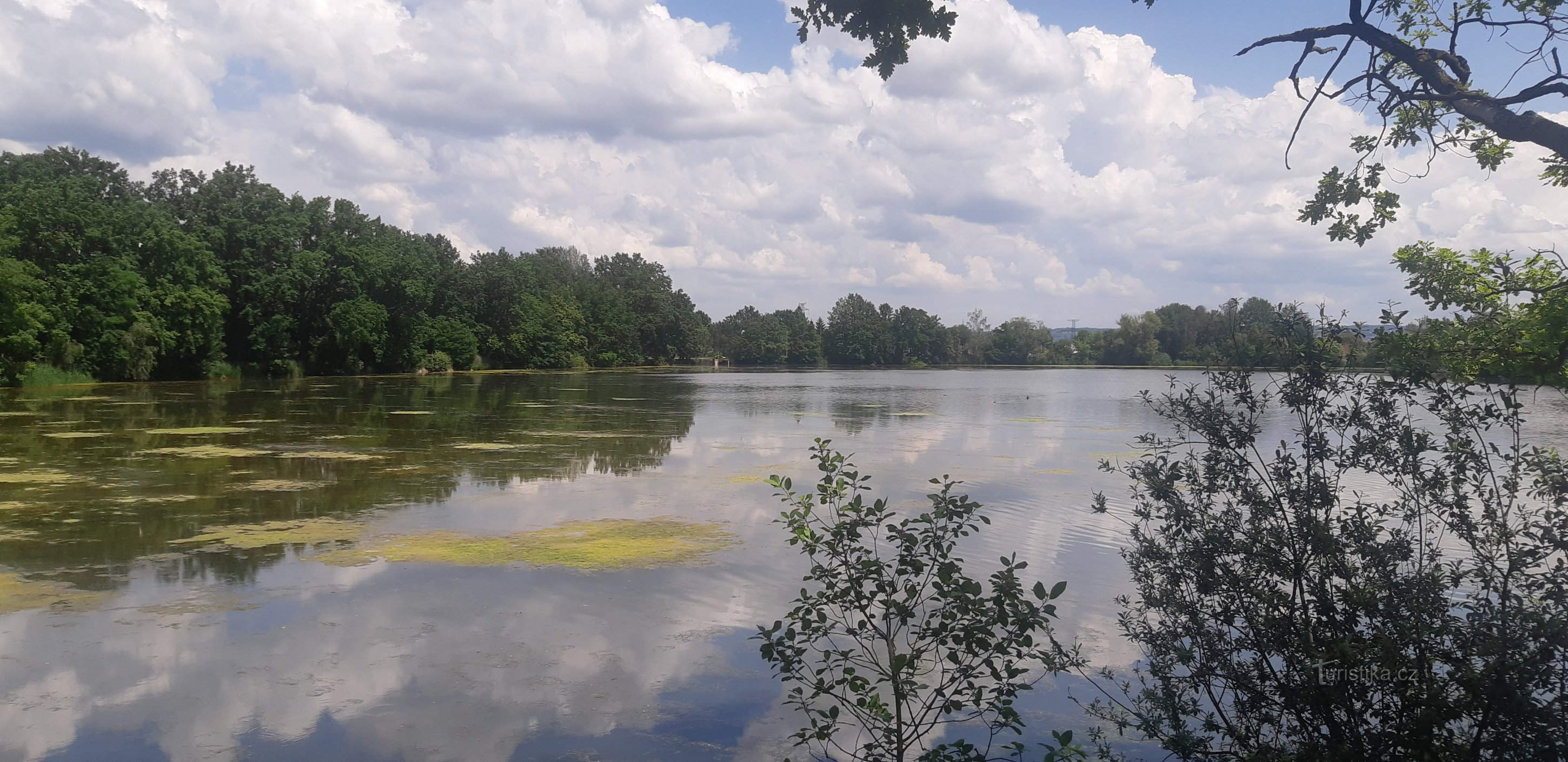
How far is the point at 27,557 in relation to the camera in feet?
35.7

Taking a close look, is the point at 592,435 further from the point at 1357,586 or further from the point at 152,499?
the point at 1357,586

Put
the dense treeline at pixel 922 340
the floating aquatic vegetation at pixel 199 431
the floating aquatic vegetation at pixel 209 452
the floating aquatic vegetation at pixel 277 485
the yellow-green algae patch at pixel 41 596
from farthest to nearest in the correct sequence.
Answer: the dense treeline at pixel 922 340
the floating aquatic vegetation at pixel 199 431
the floating aquatic vegetation at pixel 209 452
the floating aquatic vegetation at pixel 277 485
the yellow-green algae patch at pixel 41 596

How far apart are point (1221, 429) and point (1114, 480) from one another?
1371 centimetres

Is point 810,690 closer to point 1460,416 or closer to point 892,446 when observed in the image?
point 1460,416

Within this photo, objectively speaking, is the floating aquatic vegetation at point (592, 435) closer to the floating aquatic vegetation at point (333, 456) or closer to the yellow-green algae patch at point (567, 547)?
the floating aquatic vegetation at point (333, 456)

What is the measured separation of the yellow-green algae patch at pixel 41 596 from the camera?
8.95 meters

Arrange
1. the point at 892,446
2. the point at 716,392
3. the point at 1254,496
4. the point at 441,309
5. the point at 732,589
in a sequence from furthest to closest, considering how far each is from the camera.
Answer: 1. the point at 441,309
2. the point at 716,392
3. the point at 892,446
4. the point at 732,589
5. the point at 1254,496

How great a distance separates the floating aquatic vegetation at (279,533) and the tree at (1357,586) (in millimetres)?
10683

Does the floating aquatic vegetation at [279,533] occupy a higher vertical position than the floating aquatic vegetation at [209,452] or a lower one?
lower

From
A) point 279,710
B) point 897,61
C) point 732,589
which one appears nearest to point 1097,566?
point 732,589

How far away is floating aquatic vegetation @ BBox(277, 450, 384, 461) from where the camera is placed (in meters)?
20.4

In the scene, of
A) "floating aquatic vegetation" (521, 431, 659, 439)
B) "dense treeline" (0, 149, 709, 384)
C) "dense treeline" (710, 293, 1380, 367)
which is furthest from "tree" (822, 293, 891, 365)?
"floating aquatic vegetation" (521, 431, 659, 439)

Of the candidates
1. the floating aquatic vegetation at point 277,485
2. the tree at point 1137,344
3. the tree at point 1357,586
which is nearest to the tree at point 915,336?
the tree at point 1137,344

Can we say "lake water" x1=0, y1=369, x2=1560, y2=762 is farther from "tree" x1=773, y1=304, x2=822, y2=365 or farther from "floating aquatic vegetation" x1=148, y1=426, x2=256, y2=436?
"tree" x1=773, y1=304, x2=822, y2=365
